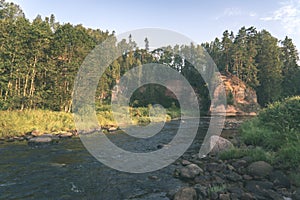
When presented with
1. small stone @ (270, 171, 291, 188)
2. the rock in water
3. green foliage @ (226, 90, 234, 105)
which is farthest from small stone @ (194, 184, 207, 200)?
green foliage @ (226, 90, 234, 105)

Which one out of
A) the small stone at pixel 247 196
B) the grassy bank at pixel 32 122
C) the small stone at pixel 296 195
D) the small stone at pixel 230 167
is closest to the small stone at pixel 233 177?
the small stone at pixel 230 167

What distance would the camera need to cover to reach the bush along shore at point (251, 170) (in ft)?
25.5

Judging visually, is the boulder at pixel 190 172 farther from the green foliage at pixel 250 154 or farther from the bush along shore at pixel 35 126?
the bush along shore at pixel 35 126

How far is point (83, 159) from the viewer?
13031 mm

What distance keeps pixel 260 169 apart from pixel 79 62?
2899 cm

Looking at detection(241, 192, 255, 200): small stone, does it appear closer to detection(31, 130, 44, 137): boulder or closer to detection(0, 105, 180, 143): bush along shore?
detection(0, 105, 180, 143): bush along shore

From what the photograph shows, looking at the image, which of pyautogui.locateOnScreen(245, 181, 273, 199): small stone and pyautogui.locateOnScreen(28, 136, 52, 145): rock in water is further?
pyautogui.locateOnScreen(28, 136, 52, 145): rock in water

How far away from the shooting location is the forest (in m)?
25.5

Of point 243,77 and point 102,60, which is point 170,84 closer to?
point 243,77

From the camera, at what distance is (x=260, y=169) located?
973cm

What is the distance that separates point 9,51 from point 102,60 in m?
20.0

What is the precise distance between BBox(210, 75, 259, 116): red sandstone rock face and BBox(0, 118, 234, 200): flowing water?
157 feet

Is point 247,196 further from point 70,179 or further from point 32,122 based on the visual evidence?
point 32,122

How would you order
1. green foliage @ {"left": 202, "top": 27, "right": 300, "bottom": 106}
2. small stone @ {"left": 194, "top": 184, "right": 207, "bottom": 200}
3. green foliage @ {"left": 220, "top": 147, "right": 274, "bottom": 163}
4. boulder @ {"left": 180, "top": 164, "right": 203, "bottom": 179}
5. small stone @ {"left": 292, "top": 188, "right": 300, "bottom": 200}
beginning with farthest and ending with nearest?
green foliage @ {"left": 202, "top": 27, "right": 300, "bottom": 106}
green foliage @ {"left": 220, "top": 147, "right": 274, "bottom": 163}
boulder @ {"left": 180, "top": 164, "right": 203, "bottom": 179}
small stone @ {"left": 194, "top": 184, "right": 207, "bottom": 200}
small stone @ {"left": 292, "top": 188, "right": 300, "bottom": 200}
